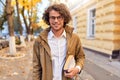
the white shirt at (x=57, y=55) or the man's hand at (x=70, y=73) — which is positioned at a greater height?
the white shirt at (x=57, y=55)

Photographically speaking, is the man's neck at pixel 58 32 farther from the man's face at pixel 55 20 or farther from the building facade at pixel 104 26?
the building facade at pixel 104 26

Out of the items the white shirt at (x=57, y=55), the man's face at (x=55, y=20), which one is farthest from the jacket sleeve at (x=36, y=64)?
the man's face at (x=55, y=20)

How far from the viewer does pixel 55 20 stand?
2746 millimetres

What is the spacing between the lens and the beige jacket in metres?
2.71

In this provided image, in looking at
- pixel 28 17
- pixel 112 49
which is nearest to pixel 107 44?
pixel 112 49

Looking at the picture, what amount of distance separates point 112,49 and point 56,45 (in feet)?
33.0

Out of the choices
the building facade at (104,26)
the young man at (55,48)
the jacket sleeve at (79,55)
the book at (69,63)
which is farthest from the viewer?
the building facade at (104,26)

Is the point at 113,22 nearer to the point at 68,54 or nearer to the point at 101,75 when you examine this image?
the point at 101,75

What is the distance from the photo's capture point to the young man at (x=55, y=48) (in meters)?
2.71

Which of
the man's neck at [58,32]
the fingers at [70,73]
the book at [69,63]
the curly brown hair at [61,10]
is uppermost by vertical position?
the curly brown hair at [61,10]

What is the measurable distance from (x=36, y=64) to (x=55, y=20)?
0.54 meters

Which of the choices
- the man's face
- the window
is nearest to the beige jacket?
the man's face

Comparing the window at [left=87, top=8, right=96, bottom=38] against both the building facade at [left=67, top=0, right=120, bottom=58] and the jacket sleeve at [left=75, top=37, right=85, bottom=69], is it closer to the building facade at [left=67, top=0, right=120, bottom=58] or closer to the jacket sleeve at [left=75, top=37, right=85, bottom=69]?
the building facade at [left=67, top=0, right=120, bottom=58]

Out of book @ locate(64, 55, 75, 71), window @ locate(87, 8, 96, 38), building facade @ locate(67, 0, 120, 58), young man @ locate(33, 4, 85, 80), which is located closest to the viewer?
book @ locate(64, 55, 75, 71)
